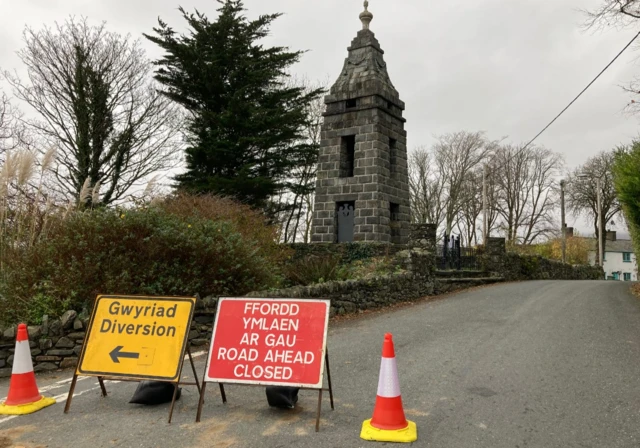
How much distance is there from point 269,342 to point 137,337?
4.40 ft

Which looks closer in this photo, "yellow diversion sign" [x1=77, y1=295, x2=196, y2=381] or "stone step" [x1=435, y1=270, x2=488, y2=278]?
"yellow diversion sign" [x1=77, y1=295, x2=196, y2=381]

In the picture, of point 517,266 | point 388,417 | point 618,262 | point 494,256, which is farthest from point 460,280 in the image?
point 618,262

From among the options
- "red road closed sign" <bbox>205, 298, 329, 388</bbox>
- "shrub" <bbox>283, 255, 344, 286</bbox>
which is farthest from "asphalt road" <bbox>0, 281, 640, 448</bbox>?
"shrub" <bbox>283, 255, 344, 286</bbox>

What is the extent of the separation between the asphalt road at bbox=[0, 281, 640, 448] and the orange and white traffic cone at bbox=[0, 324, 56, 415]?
0.50ft

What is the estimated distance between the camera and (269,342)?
4.26 metres

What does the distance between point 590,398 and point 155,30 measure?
868 inches

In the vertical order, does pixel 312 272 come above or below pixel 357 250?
below

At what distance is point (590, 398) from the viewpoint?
178 inches

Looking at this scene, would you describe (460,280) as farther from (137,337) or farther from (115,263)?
(137,337)

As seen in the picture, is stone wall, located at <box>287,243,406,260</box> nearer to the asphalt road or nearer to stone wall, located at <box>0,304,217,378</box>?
the asphalt road

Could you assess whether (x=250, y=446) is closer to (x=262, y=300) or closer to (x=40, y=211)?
(x=262, y=300)

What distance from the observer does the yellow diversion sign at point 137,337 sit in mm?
4336

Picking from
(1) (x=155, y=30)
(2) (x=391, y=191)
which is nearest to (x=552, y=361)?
(2) (x=391, y=191)

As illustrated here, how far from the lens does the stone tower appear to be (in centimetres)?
1588
